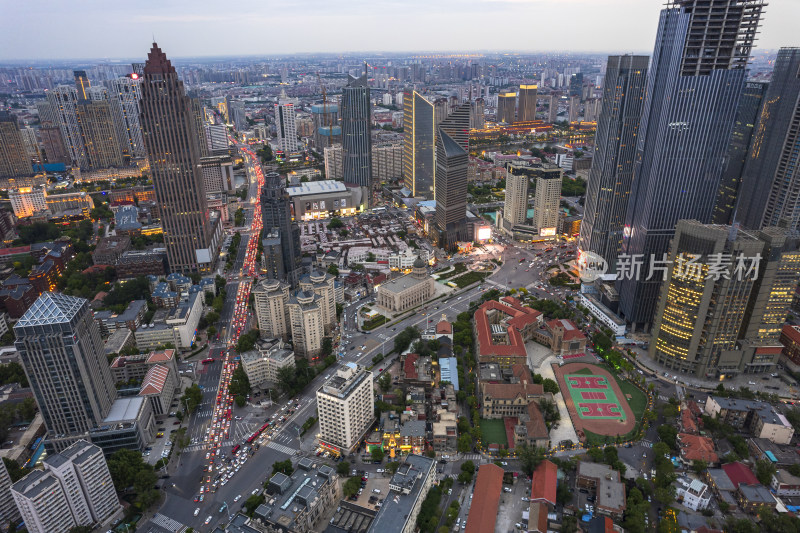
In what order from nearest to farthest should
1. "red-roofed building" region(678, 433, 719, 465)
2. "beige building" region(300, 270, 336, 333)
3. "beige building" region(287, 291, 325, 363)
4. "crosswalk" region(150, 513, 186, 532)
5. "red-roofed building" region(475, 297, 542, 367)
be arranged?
"crosswalk" region(150, 513, 186, 532) → "red-roofed building" region(678, 433, 719, 465) → "red-roofed building" region(475, 297, 542, 367) → "beige building" region(287, 291, 325, 363) → "beige building" region(300, 270, 336, 333)

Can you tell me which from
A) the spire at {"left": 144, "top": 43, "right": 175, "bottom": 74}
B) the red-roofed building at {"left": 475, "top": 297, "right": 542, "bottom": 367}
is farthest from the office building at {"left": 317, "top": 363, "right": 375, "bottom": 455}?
the spire at {"left": 144, "top": 43, "right": 175, "bottom": 74}

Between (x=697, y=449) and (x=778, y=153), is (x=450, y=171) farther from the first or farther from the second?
(x=697, y=449)

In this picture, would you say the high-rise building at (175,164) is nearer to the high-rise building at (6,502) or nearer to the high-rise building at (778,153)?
the high-rise building at (6,502)

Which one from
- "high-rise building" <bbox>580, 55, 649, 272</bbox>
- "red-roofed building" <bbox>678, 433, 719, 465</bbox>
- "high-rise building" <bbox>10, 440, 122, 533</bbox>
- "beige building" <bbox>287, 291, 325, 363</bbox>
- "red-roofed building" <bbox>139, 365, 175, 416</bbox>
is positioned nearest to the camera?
"high-rise building" <bbox>10, 440, 122, 533</bbox>

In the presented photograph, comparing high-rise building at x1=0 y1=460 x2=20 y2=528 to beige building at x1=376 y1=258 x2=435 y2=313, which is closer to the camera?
high-rise building at x1=0 y1=460 x2=20 y2=528

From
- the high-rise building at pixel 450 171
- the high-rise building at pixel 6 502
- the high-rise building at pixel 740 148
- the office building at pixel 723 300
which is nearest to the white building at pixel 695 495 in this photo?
the office building at pixel 723 300

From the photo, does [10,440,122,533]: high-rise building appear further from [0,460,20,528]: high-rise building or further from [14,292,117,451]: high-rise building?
[14,292,117,451]: high-rise building

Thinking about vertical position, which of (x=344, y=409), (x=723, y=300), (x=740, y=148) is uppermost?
(x=740, y=148)

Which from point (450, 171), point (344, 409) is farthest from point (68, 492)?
point (450, 171)
